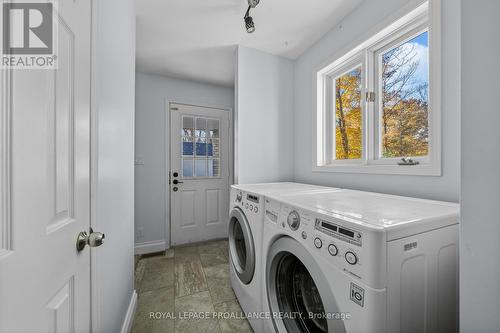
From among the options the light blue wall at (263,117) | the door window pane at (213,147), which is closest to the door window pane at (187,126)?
the door window pane at (213,147)

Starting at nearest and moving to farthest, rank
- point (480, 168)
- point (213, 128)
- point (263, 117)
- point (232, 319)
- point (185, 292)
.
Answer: point (480, 168) → point (232, 319) → point (185, 292) → point (263, 117) → point (213, 128)

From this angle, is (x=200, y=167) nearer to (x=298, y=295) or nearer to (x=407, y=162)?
(x=298, y=295)

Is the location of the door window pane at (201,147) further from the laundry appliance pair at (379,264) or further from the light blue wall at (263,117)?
the laundry appliance pair at (379,264)

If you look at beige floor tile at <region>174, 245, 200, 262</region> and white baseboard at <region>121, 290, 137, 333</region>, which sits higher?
white baseboard at <region>121, 290, 137, 333</region>

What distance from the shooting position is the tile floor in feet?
4.61

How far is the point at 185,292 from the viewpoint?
1.76m

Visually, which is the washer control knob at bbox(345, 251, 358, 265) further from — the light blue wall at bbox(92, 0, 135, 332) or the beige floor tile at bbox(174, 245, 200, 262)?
the beige floor tile at bbox(174, 245, 200, 262)

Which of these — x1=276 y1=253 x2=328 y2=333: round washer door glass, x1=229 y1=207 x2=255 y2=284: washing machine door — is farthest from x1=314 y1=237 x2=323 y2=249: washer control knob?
x1=229 y1=207 x2=255 y2=284: washing machine door

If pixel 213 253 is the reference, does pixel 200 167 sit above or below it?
above

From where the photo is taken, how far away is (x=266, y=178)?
2.17 m

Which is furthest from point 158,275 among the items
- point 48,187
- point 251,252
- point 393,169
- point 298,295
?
point 393,169

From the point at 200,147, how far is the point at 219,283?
1.83 metres

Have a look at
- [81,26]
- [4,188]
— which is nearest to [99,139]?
[81,26]

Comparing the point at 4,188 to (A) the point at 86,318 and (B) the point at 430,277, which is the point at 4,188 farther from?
(B) the point at 430,277
